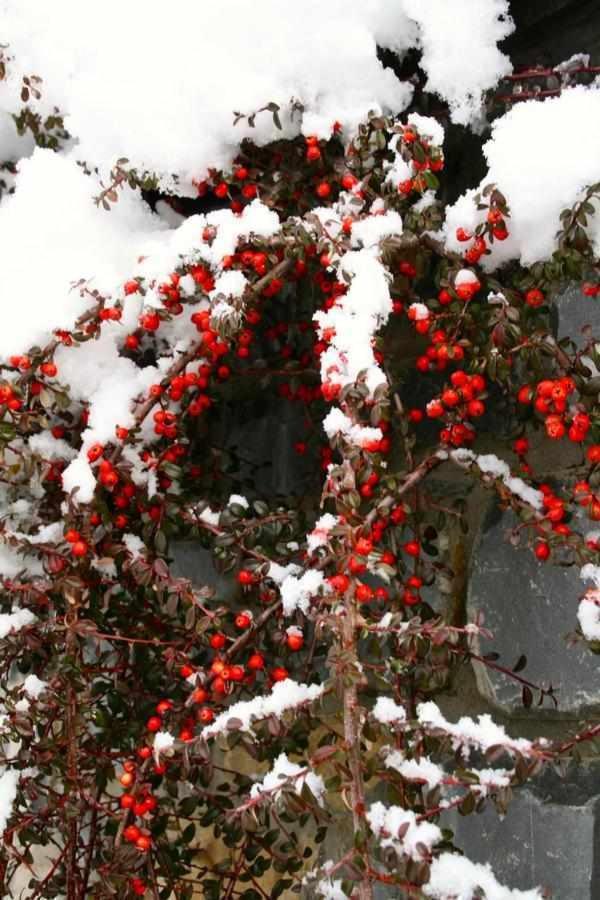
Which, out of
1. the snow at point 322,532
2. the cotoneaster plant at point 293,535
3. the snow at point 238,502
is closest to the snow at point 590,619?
the cotoneaster plant at point 293,535

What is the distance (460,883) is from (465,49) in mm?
735

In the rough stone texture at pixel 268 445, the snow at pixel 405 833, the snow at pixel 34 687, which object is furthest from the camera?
the rough stone texture at pixel 268 445

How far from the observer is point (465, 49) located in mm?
1020

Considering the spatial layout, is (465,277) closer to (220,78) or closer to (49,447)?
(220,78)

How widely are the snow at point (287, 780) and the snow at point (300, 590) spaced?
5.4 inches

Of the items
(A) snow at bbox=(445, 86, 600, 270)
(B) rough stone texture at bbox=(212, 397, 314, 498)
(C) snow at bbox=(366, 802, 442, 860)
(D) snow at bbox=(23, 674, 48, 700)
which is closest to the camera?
(C) snow at bbox=(366, 802, 442, 860)

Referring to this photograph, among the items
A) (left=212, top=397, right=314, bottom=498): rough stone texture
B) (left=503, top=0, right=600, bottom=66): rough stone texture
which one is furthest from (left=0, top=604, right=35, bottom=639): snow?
(left=503, top=0, right=600, bottom=66): rough stone texture

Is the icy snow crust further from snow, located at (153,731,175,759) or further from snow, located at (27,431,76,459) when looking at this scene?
snow, located at (153,731,175,759)

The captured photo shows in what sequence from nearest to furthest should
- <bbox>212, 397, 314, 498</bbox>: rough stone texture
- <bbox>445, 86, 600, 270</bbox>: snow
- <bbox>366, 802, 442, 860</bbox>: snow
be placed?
<bbox>366, 802, 442, 860</bbox>: snow → <bbox>445, 86, 600, 270</bbox>: snow → <bbox>212, 397, 314, 498</bbox>: rough stone texture

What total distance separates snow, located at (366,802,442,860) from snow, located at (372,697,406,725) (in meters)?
0.07

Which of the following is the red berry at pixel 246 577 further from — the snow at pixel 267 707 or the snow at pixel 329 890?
the snow at pixel 329 890

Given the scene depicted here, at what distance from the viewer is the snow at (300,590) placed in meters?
0.93

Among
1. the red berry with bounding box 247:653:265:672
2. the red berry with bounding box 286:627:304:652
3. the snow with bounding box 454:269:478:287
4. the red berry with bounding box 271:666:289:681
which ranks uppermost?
the snow with bounding box 454:269:478:287

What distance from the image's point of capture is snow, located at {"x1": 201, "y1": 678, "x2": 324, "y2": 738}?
854mm
